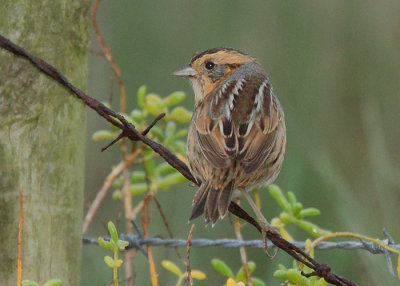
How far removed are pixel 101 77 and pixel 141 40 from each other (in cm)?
38

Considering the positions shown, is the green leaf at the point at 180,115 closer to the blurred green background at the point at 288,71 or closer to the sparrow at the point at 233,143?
the sparrow at the point at 233,143

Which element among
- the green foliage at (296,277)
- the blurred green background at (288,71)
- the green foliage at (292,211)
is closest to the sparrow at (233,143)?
the green foliage at (292,211)

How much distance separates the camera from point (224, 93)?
12.4 feet

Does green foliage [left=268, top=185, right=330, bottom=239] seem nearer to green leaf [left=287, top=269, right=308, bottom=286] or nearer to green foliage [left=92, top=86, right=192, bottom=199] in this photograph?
green leaf [left=287, top=269, right=308, bottom=286]

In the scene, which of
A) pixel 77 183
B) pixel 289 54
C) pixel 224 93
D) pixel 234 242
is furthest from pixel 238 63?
pixel 77 183

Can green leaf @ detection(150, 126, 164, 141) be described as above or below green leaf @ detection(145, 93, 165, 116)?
below

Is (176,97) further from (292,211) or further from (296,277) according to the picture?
(296,277)

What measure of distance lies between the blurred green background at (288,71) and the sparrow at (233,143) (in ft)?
2.97

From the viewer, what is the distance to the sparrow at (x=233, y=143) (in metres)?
3.30

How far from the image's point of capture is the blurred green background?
4.84m

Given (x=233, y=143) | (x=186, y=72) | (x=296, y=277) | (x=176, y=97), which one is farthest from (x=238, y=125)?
Answer: (x=296, y=277)

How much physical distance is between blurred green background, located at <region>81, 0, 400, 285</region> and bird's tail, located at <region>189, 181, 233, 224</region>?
132cm

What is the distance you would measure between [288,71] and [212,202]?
210cm

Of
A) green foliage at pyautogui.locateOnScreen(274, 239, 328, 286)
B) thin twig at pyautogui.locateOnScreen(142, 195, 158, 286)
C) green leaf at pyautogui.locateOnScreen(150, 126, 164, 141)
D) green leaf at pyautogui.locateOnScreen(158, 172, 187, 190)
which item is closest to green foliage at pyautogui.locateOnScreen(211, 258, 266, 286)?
thin twig at pyautogui.locateOnScreen(142, 195, 158, 286)
